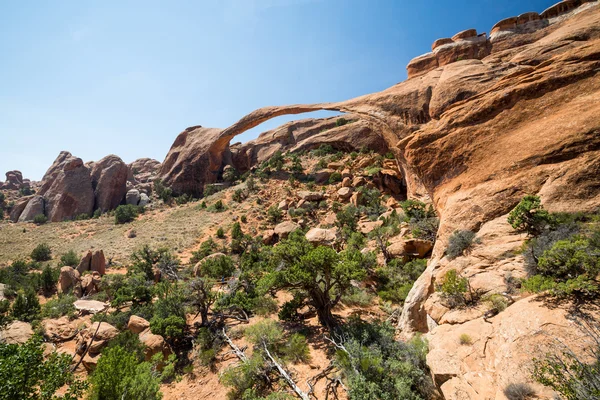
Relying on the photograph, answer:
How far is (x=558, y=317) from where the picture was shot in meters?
3.49

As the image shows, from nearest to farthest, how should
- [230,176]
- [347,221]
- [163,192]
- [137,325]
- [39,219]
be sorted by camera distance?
[137,325], [347,221], [39,219], [163,192], [230,176]

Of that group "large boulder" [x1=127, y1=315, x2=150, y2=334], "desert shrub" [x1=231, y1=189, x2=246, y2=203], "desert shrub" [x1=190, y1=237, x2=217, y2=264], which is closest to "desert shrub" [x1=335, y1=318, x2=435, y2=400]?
"large boulder" [x1=127, y1=315, x2=150, y2=334]

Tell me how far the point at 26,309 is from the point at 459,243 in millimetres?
19207

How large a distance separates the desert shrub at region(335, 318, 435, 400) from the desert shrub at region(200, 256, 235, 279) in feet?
30.6

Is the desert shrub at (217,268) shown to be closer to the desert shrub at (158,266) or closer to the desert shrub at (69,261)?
the desert shrub at (158,266)

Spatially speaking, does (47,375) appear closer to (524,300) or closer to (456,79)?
(524,300)

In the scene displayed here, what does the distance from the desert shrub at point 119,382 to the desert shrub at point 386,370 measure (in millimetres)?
4547

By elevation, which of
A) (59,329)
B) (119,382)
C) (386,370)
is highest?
(119,382)

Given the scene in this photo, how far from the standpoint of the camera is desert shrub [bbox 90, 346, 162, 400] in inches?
197

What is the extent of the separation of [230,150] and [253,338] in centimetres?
4058

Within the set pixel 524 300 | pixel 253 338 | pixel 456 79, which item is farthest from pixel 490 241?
pixel 456 79

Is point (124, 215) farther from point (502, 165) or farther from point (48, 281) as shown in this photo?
point (502, 165)

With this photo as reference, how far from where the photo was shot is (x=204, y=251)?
60.1ft

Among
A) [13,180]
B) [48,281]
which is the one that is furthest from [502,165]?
[13,180]
